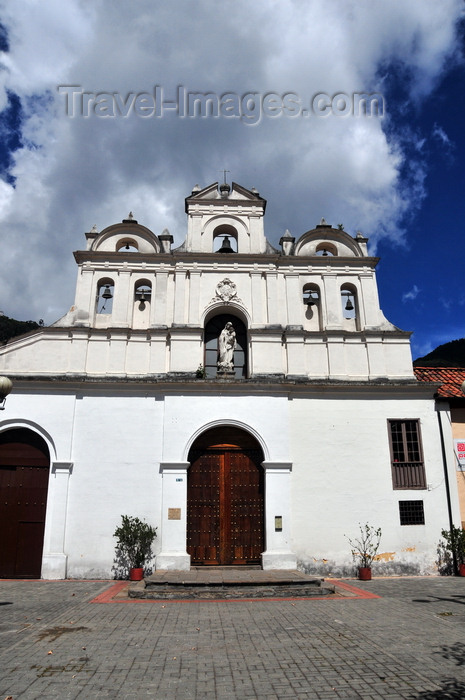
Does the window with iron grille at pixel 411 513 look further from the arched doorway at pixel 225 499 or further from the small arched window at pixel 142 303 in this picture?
the small arched window at pixel 142 303

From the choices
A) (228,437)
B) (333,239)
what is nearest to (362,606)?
(228,437)

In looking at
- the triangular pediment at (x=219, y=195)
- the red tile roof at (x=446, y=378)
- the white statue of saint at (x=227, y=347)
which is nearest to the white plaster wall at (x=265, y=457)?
the white statue of saint at (x=227, y=347)

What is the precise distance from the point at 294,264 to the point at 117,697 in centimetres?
1355

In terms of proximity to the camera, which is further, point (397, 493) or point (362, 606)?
point (397, 493)

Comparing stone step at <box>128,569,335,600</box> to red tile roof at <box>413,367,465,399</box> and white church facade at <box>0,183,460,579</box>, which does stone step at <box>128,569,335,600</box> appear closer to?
white church facade at <box>0,183,460,579</box>

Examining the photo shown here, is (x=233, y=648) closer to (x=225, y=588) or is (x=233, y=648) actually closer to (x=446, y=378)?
(x=225, y=588)

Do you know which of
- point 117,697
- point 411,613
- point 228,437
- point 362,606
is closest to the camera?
point 117,697

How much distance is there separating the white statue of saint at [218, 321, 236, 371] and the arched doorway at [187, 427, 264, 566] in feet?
6.54

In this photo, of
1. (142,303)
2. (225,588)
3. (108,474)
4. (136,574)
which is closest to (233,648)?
(225,588)

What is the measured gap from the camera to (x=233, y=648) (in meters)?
7.15

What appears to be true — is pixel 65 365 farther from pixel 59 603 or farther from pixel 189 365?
pixel 59 603

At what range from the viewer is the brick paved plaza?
5.68 m

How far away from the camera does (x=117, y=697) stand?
5406 mm

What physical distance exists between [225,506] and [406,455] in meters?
5.84
